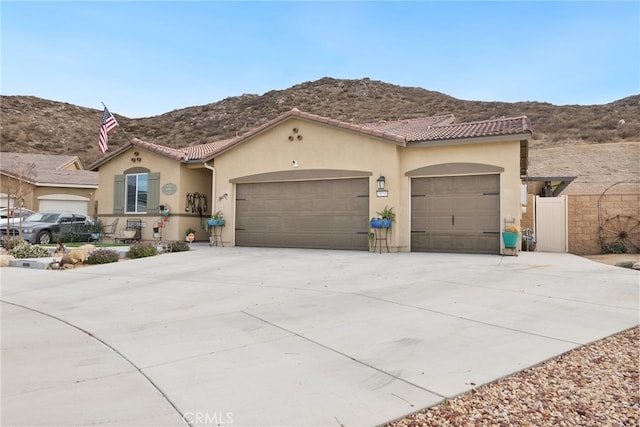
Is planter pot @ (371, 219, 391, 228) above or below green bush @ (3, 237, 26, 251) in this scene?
above

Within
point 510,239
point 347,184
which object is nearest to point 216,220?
point 347,184

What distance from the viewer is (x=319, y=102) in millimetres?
47438

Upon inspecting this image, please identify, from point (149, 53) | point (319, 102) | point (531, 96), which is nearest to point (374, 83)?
point (319, 102)

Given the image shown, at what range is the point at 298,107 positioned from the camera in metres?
45.5

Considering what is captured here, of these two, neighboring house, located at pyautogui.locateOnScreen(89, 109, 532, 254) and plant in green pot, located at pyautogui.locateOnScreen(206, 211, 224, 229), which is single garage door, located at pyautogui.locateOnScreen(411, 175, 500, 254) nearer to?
neighboring house, located at pyautogui.locateOnScreen(89, 109, 532, 254)

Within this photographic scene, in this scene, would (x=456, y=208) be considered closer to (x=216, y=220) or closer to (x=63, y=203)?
(x=216, y=220)

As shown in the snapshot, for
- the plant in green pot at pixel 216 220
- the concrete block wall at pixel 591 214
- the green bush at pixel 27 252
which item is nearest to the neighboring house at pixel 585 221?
the concrete block wall at pixel 591 214

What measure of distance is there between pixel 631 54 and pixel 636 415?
64.0 ft

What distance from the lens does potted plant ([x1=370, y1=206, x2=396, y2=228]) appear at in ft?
40.7

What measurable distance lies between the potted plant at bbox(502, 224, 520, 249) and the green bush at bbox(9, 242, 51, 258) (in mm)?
13395

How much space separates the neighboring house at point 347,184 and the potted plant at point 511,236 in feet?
1.32

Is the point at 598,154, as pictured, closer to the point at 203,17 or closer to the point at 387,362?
the point at 203,17

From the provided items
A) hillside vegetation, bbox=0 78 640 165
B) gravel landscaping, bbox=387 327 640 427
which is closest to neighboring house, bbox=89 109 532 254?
gravel landscaping, bbox=387 327 640 427

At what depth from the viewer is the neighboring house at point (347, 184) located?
475 inches
